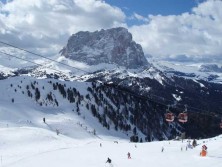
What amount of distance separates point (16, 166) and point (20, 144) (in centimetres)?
3771

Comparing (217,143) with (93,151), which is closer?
(93,151)

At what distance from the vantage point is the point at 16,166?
56469 millimetres

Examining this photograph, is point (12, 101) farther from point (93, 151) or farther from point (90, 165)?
point (90, 165)

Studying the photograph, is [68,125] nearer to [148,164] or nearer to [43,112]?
[43,112]

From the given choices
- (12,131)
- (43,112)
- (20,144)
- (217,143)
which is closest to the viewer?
(217,143)

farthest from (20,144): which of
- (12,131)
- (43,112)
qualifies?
(43,112)

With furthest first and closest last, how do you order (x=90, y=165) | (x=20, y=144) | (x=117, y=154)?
(x=20, y=144) < (x=117, y=154) < (x=90, y=165)

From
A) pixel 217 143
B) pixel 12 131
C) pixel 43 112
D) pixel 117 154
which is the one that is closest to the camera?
pixel 117 154

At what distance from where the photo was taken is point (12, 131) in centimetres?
10800

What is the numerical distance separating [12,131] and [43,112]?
8557 centimetres

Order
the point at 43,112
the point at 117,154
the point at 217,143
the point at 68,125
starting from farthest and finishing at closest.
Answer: the point at 43,112, the point at 68,125, the point at 217,143, the point at 117,154

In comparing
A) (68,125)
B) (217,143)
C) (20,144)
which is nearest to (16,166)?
(20,144)

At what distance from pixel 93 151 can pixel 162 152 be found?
1179 centimetres

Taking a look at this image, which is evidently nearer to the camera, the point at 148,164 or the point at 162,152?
the point at 148,164
